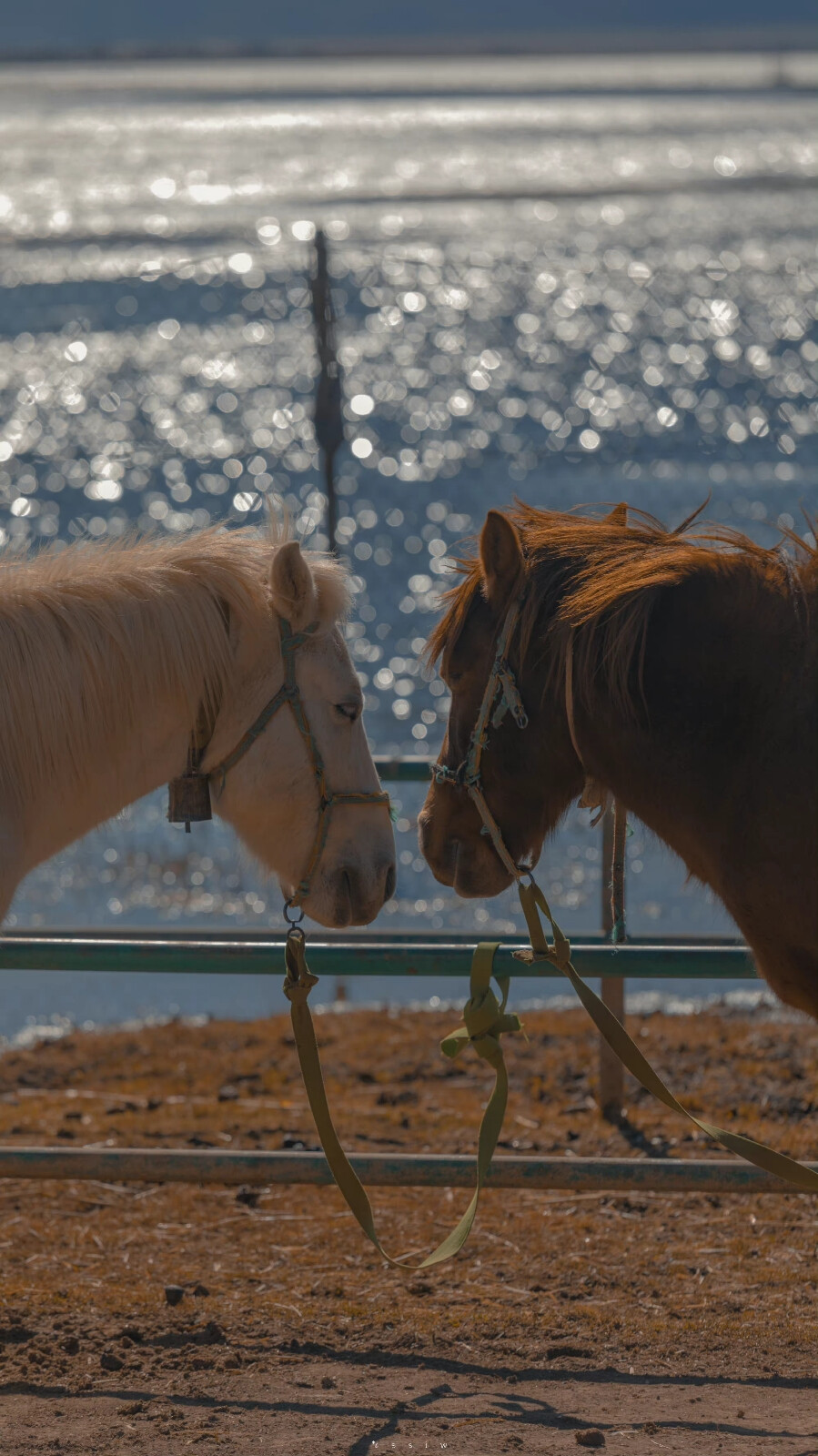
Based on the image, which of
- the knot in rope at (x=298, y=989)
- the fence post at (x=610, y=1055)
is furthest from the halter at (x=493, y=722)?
the fence post at (x=610, y=1055)

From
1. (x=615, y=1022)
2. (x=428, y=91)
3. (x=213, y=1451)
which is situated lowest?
(x=213, y=1451)

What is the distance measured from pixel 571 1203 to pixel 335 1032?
208cm

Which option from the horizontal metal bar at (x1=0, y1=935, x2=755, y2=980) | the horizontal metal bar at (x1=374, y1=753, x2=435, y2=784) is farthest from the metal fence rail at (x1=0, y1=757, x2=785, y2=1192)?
the horizontal metal bar at (x1=374, y1=753, x2=435, y2=784)

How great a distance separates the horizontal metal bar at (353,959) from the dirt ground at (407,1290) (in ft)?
3.05

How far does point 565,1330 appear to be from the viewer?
10.6 ft

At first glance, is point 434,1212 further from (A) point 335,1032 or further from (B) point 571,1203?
(A) point 335,1032

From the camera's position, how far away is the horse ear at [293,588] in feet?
8.51

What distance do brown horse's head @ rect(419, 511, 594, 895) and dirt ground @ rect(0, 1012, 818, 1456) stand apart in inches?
50.7

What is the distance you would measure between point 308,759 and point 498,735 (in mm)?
480

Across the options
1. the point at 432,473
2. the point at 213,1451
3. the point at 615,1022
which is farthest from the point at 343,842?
the point at 432,473

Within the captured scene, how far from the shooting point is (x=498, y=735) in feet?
8.14

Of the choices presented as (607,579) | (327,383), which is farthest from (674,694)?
(327,383)

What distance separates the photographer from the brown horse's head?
2.42 metres

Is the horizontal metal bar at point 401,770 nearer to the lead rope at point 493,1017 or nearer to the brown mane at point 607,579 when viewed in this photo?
the lead rope at point 493,1017
